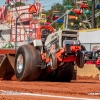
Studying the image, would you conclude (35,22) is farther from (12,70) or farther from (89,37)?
(12,70)

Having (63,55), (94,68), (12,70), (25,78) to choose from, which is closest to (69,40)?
(63,55)

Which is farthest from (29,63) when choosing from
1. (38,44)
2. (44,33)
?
(44,33)

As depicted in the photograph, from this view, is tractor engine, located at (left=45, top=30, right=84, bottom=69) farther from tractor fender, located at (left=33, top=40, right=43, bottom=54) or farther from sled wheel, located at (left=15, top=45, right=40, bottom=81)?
sled wheel, located at (left=15, top=45, right=40, bottom=81)

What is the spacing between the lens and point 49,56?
54.7 feet

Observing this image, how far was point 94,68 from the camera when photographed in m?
24.1

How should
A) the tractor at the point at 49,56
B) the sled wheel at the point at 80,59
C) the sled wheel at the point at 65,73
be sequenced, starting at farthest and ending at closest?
1. the sled wheel at the point at 65,73
2. the sled wheel at the point at 80,59
3. the tractor at the point at 49,56

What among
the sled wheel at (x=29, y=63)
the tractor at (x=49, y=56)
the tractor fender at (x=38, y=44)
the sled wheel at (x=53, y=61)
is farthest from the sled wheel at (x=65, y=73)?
the sled wheel at (x=53, y=61)

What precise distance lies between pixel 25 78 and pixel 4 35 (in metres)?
51.9

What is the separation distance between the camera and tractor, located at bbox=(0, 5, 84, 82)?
16.3 metres

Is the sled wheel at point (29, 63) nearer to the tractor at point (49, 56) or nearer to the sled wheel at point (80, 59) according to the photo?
the tractor at point (49, 56)

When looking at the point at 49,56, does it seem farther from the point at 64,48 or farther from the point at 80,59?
the point at 80,59

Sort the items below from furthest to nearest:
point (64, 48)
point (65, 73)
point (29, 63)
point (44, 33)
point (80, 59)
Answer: point (65, 73), point (44, 33), point (29, 63), point (80, 59), point (64, 48)

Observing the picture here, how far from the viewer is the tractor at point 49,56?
53.5ft

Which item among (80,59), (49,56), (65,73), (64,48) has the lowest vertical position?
(65,73)
